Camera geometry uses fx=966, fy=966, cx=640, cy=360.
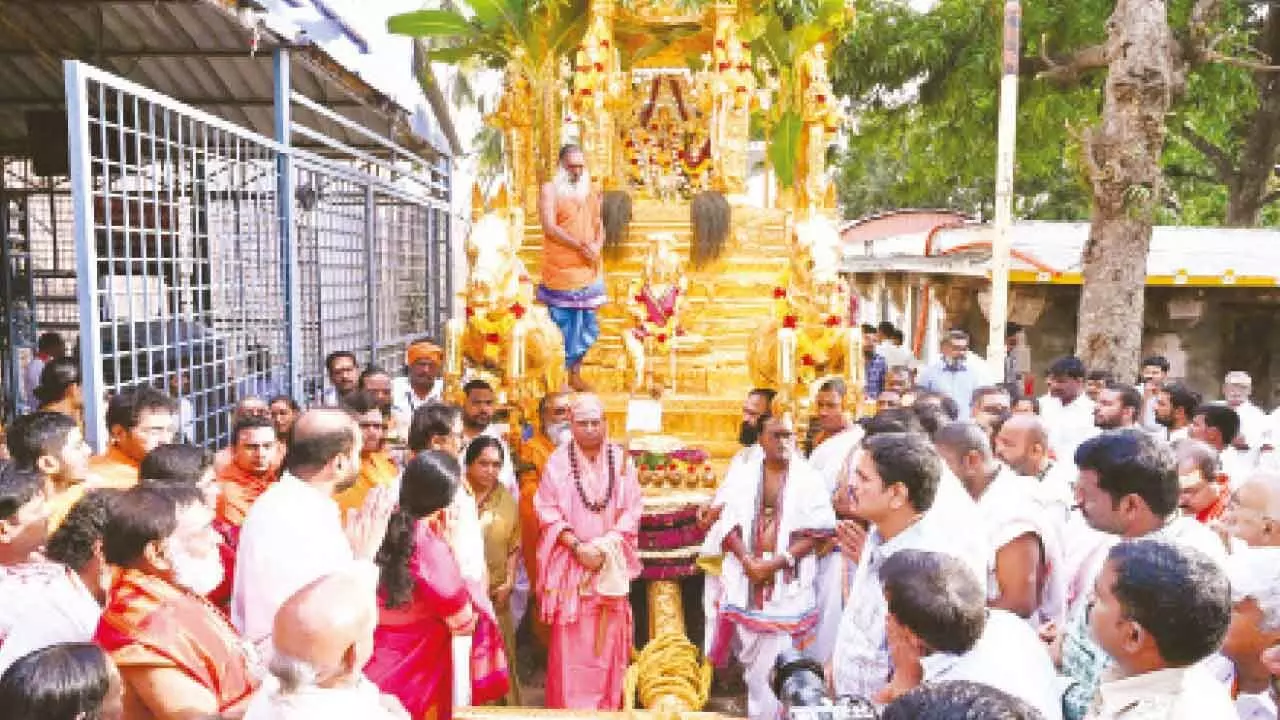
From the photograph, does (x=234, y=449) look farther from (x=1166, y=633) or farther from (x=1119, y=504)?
(x=1166, y=633)

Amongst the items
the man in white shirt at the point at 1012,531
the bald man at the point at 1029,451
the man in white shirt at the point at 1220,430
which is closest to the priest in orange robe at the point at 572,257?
the bald man at the point at 1029,451

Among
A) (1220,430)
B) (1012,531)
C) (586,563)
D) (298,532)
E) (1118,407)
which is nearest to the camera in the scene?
(298,532)

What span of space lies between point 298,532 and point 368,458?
1.48m

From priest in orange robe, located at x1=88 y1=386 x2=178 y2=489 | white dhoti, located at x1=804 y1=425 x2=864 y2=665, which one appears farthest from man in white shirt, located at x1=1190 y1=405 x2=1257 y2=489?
priest in orange robe, located at x1=88 y1=386 x2=178 y2=489

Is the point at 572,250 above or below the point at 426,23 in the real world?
below

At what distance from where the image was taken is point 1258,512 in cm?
311

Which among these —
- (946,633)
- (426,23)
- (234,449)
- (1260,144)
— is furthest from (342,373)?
(1260,144)

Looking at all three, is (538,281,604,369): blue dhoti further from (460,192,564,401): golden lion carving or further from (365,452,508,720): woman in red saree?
(365,452,508,720): woman in red saree

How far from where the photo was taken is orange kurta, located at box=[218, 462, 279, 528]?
384 centimetres

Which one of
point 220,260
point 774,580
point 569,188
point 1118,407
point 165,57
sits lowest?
point 774,580

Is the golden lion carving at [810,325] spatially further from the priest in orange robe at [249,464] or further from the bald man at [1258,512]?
the priest in orange robe at [249,464]

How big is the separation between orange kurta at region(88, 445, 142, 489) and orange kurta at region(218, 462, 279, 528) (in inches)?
12.8

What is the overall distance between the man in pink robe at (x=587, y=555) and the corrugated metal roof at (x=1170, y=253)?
8325mm

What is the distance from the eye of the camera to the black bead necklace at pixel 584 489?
178 inches
